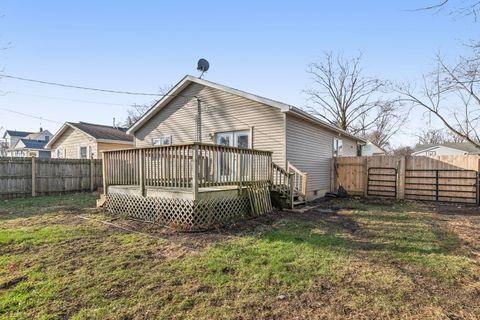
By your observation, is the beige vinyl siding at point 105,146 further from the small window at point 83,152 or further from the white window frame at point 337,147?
the white window frame at point 337,147

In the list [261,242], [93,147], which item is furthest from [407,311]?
[93,147]

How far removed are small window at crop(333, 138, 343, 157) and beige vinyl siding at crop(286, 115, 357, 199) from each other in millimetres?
344

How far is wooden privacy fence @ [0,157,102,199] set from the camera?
37.5 ft

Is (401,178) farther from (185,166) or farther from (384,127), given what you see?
(384,127)

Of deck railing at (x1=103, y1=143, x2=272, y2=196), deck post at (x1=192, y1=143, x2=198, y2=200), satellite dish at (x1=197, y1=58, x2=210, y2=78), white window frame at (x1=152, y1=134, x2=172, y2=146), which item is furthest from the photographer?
white window frame at (x1=152, y1=134, x2=172, y2=146)

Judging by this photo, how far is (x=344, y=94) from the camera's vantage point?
Answer: 2908cm

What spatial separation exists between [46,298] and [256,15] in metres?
11.3

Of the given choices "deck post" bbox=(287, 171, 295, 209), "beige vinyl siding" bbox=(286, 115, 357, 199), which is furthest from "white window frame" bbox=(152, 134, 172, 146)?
"deck post" bbox=(287, 171, 295, 209)

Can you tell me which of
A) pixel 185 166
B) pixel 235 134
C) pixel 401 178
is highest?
pixel 235 134

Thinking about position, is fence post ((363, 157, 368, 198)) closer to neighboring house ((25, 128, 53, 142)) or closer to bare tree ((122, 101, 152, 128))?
bare tree ((122, 101, 152, 128))

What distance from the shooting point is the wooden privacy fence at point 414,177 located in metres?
10.4

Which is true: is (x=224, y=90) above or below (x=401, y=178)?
above

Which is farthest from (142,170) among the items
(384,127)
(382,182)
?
(384,127)

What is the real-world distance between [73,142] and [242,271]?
68.9 feet
